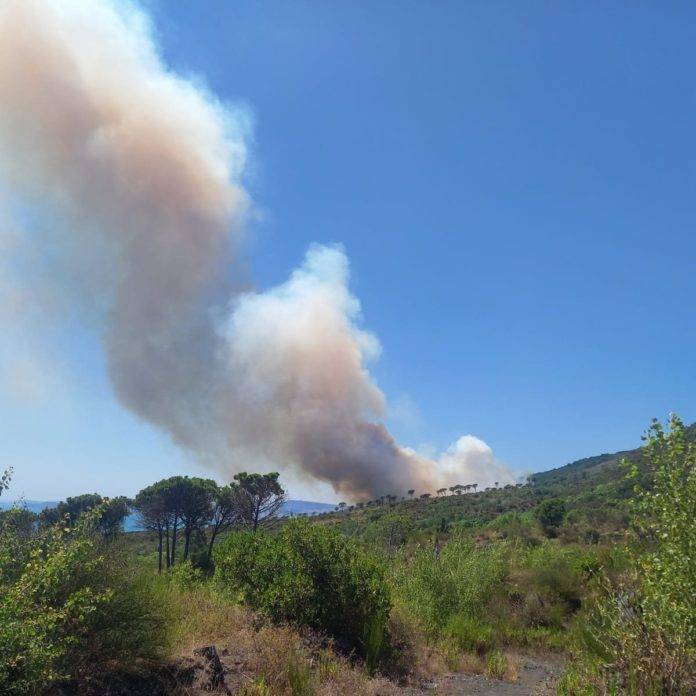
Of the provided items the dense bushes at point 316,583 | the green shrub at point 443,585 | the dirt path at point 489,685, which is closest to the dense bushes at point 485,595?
the green shrub at point 443,585

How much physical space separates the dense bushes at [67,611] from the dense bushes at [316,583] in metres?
3.76

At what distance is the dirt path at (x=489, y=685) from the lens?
433 inches

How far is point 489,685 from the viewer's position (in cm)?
1229

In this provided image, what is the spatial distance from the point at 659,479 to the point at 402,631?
984 cm

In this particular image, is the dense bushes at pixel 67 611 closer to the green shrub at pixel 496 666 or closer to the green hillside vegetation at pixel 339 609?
the green hillside vegetation at pixel 339 609

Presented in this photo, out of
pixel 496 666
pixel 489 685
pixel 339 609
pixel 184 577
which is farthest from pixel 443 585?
pixel 184 577

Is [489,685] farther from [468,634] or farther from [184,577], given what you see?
[184,577]

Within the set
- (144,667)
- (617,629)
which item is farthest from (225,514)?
(617,629)

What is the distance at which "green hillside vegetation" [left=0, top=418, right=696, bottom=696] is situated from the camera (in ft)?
17.9

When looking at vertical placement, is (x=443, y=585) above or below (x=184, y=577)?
below

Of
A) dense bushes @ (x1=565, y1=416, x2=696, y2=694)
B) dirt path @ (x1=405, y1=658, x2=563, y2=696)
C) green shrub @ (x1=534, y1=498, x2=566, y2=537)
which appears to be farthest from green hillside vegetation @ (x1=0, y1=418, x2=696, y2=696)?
green shrub @ (x1=534, y1=498, x2=566, y2=537)

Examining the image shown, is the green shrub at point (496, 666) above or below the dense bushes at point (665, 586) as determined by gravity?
below

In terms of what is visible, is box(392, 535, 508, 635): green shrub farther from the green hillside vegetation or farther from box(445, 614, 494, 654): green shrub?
box(445, 614, 494, 654): green shrub

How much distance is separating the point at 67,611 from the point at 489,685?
34.2 feet
